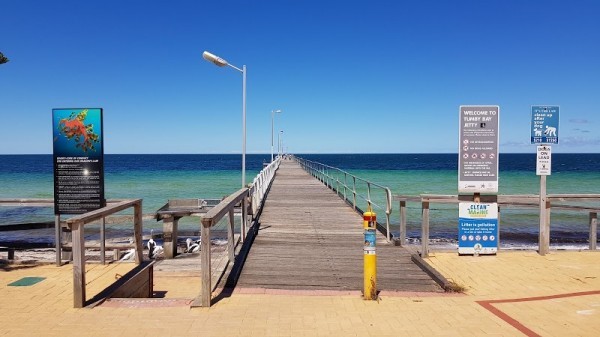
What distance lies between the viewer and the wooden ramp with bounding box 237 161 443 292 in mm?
6488

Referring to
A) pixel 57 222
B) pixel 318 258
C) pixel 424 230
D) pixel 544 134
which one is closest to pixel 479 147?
pixel 544 134

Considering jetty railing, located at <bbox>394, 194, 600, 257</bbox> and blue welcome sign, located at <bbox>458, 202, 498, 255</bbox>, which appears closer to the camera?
jetty railing, located at <bbox>394, 194, 600, 257</bbox>

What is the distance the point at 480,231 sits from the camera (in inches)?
320

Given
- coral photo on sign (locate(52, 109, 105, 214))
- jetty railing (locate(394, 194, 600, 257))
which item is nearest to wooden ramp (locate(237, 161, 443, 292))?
jetty railing (locate(394, 194, 600, 257))

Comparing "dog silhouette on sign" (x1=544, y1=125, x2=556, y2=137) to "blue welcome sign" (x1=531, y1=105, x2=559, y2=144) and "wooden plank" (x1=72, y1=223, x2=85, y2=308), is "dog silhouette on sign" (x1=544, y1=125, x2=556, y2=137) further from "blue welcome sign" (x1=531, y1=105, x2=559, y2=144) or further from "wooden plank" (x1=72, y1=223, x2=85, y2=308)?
"wooden plank" (x1=72, y1=223, x2=85, y2=308)

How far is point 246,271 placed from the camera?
7.02 m

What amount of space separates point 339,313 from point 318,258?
288cm

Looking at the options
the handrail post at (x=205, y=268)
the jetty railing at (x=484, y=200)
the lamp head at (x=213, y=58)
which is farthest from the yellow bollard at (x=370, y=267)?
the lamp head at (x=213, y=58)

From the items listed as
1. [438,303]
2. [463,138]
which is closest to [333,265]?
[438,303]

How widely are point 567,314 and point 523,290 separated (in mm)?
965

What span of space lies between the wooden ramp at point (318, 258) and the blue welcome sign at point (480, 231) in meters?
1.10

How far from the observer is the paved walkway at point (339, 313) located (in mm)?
4543

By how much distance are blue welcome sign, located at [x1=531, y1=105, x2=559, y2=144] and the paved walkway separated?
2751 mm

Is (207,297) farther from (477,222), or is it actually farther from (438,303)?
(477,222)
